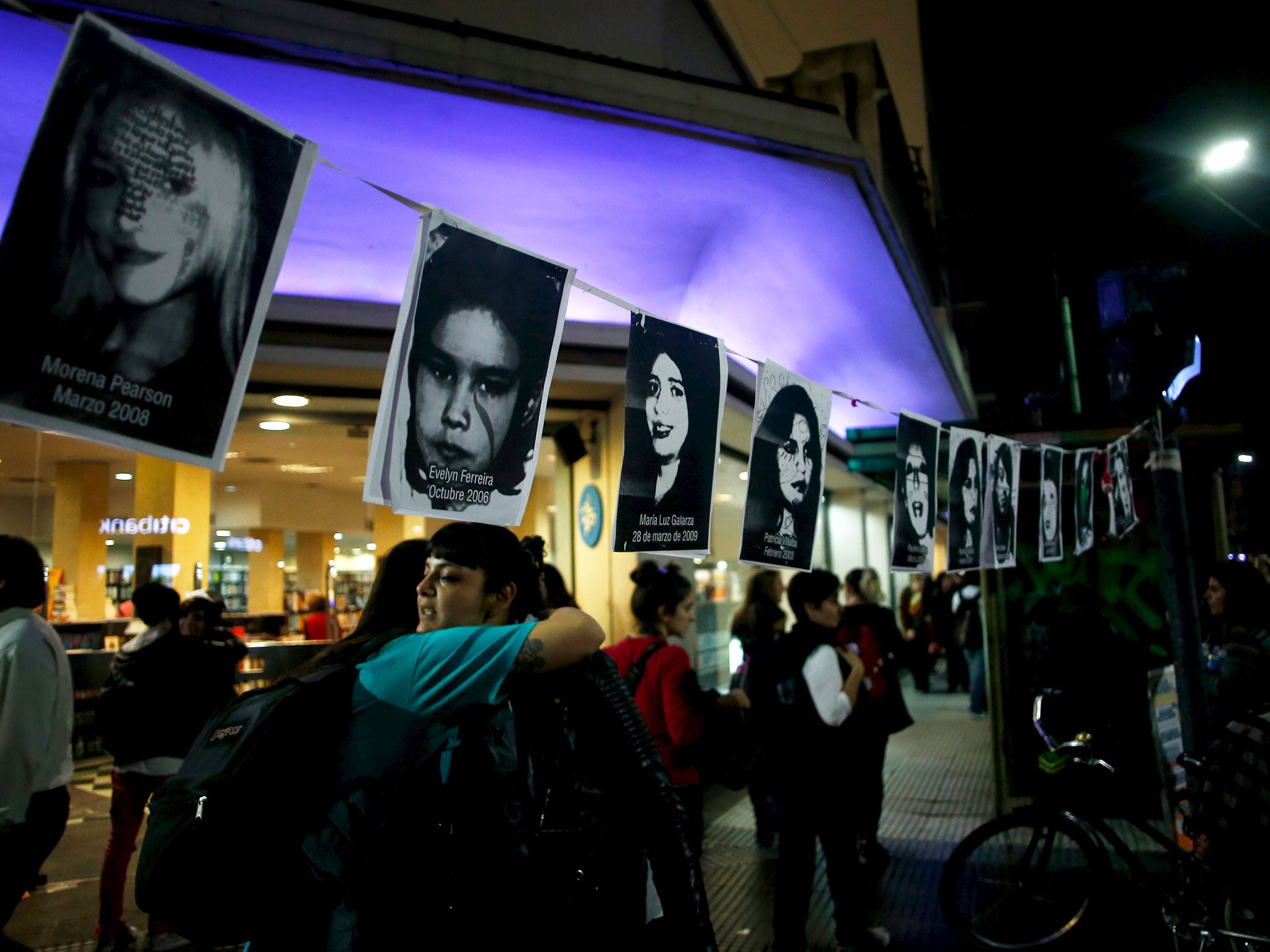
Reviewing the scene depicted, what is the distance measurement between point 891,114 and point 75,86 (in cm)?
517

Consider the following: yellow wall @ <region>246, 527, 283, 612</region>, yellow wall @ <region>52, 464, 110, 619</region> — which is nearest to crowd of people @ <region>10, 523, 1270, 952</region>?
yellow wall @ <region>52, 464, 110, 619</region>

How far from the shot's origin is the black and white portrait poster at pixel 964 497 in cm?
483

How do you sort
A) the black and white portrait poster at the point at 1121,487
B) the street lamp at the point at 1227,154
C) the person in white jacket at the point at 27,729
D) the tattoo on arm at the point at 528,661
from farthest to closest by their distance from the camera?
the street lamp at the point at 1227,154 < the black and white portrait poster at the point at 1121,487 < the person in white jacket at the point at 27,729 < the tattoo on arm at the point at 528,661

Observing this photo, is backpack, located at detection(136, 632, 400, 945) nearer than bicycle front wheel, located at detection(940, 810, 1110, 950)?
Yes

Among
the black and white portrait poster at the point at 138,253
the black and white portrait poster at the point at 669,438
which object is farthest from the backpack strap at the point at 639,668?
the black and white portrait poster at the point at 138,253

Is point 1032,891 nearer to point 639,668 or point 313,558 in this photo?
point 639,668

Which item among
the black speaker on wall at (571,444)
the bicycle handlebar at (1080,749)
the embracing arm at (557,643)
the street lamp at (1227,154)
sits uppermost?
the street lamp at (1227,154)

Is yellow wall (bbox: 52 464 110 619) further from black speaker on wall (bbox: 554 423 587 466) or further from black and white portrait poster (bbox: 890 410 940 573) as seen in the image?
black and white portrait poster (bbox: 890 410 940 573)

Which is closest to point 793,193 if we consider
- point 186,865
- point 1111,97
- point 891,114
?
point 891,114

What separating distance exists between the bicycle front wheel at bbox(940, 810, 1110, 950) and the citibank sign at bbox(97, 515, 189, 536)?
912 cm

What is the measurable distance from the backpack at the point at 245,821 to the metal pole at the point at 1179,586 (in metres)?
4.21

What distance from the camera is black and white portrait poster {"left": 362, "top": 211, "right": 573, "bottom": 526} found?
193 centimetres

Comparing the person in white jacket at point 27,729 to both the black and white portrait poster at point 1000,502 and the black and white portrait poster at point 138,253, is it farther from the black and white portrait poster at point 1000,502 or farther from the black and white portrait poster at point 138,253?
the black and white portrait poster at point 1000,502

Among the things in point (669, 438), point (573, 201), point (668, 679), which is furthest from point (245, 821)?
point (573, 201)
